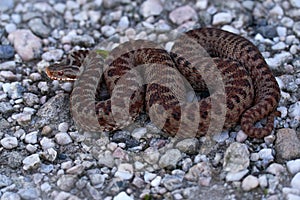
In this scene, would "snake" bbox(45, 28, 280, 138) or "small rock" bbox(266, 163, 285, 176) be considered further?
"snake" bbox(45, 28, 280, 138)

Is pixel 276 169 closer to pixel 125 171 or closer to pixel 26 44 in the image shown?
pixel 125 171

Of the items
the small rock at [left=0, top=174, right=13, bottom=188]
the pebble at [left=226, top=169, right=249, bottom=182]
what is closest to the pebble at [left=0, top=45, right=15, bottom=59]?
the small rock at [left=0, top=174, right=13, bottom=188]

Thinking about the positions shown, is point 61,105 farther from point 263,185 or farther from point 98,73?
point 263,185

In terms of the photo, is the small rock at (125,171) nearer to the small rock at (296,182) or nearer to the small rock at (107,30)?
the small rock at (296,182)

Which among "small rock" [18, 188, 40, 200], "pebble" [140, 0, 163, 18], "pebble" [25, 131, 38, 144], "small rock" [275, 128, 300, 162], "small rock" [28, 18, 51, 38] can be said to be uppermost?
"pebble" [140, 0, 163, 18]

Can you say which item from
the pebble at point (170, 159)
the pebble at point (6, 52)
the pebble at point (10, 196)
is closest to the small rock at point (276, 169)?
the pebble at point (170, 159)

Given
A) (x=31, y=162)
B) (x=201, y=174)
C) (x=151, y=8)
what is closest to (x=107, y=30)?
(x=151, y=8)

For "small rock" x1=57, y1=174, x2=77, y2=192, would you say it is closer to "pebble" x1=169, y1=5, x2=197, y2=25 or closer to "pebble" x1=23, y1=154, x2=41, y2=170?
"pebble" x1=23, y1=154, x2=41, y2=170
